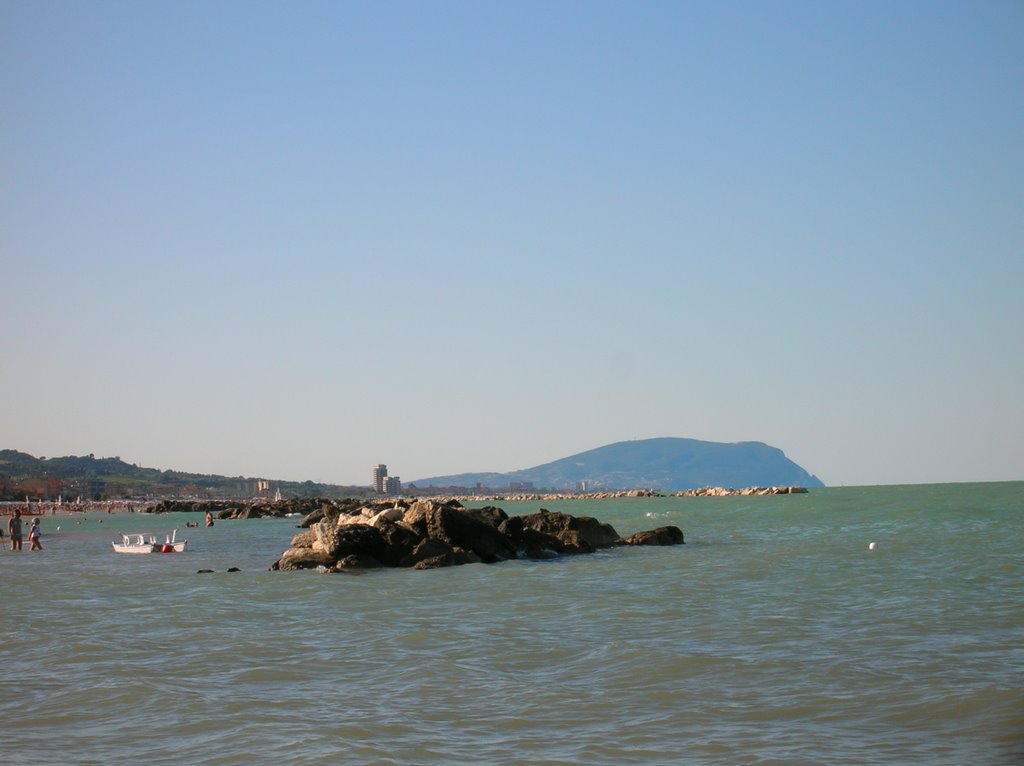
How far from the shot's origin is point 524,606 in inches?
744

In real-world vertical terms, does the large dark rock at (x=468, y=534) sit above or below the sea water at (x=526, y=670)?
above

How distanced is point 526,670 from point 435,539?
59.0 ft

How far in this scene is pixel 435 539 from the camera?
3036cm

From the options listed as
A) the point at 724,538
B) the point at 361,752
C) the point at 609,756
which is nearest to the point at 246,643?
the point at 361,752

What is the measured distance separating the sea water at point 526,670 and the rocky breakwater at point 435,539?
3.58 meters

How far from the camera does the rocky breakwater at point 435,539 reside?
2836 centimetres

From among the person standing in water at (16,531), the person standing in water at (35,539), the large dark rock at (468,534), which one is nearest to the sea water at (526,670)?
the large dark rock at (468,534)

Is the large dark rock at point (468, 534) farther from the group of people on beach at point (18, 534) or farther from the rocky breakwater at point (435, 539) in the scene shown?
the group of people on beach at point (18, 534)

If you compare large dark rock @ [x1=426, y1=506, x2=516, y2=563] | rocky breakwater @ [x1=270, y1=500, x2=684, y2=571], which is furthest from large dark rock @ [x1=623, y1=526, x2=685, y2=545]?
large dark rock @ [x1=426, y1=506, x2=516, y2=563]

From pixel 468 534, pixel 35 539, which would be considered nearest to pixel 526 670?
pixel 468 534

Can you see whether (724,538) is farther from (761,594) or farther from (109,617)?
(109,617)

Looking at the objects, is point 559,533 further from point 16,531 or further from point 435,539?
point 16,531

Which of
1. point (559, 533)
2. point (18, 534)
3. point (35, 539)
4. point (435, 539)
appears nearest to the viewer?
point (435, 539)

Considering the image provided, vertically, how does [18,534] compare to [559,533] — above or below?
below
